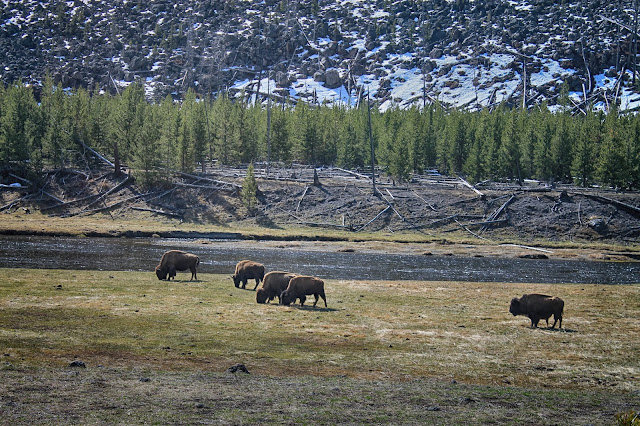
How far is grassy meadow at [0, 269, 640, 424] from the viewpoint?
14.5 metres

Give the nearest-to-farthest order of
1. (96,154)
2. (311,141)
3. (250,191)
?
1. (250,191)
2. (96,154)
3. (311,141)

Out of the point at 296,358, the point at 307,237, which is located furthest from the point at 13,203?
the point at 296,358

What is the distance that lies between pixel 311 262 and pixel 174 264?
16673 millimetres

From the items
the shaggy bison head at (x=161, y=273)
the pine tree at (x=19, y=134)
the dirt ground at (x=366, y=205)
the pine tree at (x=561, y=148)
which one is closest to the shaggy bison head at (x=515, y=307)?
the shaggy bison head at (x=161, y=273)

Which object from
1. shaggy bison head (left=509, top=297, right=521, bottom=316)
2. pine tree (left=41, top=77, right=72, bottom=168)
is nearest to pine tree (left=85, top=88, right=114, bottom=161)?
pine tree (left=41, top=77, right=72, bottom=168)

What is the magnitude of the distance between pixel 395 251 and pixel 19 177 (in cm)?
5518

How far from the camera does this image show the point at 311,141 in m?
109

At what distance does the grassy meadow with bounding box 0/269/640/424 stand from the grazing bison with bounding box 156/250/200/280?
329cm

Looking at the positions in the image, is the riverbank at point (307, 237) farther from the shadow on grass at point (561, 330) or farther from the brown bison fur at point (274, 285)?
the shadow on grass at point (561, 330)

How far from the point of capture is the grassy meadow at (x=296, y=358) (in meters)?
14.5

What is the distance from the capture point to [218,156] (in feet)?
373

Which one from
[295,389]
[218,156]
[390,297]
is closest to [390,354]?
[295,389]

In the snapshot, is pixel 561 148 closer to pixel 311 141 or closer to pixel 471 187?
pixel 471 187

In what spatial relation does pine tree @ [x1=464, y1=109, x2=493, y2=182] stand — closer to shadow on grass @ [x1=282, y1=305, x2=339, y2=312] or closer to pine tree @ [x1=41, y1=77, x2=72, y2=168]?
pine tree @ [x1=41, y1=77, x2=72, y2=168]
